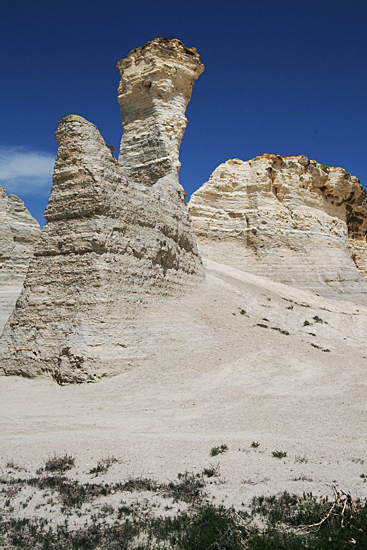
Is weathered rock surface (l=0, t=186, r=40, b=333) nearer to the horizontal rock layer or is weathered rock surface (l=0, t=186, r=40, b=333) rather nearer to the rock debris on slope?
the rock debris on slope

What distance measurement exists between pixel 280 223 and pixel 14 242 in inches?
738

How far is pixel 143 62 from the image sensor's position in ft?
83.5

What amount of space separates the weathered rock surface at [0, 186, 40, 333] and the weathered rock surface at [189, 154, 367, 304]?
1188 cm

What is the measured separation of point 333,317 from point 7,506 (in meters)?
16.4

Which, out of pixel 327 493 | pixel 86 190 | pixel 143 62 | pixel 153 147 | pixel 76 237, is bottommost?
pixel 327 493

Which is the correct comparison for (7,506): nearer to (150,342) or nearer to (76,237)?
(150,342)

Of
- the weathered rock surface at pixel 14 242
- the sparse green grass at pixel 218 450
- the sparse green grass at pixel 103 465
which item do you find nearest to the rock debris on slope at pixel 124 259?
the sparse green grass at pixel 103 465

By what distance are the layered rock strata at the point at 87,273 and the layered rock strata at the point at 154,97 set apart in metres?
10.00

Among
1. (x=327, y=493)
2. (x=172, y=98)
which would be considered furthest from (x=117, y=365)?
(x=172, y=98)

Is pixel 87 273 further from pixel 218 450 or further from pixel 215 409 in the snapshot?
pixel 218 450

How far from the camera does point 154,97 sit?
24562mm

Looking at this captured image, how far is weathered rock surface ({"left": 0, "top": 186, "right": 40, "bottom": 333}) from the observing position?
1897 cm

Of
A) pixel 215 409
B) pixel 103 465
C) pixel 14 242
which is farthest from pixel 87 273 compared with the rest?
pixel 14 242

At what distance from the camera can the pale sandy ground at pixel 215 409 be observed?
4.86m
